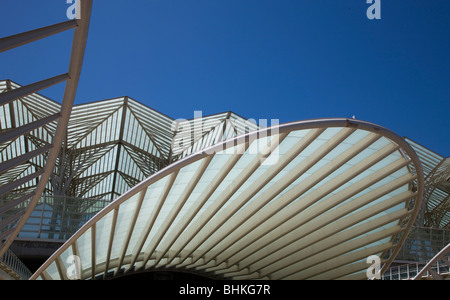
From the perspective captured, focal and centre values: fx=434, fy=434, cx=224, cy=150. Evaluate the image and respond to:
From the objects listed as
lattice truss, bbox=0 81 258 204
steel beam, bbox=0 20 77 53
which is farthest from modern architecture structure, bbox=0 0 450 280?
lattice truss, bbox=0 81 258 204

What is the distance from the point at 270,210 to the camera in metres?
16.2

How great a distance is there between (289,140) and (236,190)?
2.87m

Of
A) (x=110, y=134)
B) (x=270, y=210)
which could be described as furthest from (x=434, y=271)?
(x=110, y=134)

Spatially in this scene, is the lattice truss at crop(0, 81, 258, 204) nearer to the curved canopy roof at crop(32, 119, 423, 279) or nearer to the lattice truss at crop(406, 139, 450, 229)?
the lattice truss at crop(406, 139, 450, 229)

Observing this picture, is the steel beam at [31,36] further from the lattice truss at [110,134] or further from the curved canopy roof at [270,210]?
the lattice truss at [110,134]

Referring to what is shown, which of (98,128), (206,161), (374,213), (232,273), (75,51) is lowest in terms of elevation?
(232,273)

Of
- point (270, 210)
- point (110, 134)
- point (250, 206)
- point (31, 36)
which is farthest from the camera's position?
point (110, 134)

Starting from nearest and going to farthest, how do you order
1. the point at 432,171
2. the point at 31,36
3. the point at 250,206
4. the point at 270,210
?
the point at 31,36
the point at 250,206
the point at 270,210
the point at 432,171

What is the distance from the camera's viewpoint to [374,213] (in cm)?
1630

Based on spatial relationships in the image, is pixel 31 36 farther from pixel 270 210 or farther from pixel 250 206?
pixel 270 210

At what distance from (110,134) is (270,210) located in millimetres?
31341

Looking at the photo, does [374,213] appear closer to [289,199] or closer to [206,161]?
[289,199]

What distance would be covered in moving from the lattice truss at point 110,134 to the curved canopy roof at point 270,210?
20438 mm
